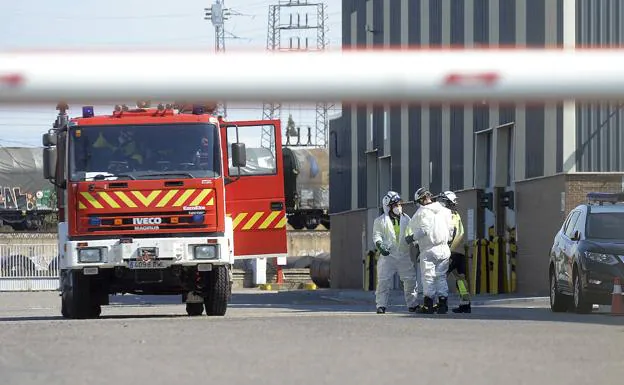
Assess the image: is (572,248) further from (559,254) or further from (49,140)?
(49,140)

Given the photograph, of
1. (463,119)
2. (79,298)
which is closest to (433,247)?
(79,298)

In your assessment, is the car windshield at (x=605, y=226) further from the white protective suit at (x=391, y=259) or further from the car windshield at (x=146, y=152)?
the car windshield at (x=146, y=152)

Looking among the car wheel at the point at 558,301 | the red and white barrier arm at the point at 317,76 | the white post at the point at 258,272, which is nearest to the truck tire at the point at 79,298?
the car wheel at the point at 558,301

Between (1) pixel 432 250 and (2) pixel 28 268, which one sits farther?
(2) pixel 28 268

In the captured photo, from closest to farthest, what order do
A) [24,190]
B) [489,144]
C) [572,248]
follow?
[572,248]
[489,144]
[24,190]

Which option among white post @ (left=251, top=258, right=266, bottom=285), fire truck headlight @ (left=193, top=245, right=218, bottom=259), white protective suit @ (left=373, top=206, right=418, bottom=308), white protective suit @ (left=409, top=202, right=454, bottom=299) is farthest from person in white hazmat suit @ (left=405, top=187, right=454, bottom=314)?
white post @ (left=251, top=258, right=266, bottom=285)

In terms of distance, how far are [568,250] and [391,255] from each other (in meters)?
2.40

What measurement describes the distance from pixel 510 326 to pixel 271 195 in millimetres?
5566

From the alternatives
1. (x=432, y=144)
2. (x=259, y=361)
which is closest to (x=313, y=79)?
(x=259, y=361)

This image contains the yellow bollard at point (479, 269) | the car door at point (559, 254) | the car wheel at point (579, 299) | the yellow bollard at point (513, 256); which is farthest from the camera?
the yellow bollard at point (479, 269)

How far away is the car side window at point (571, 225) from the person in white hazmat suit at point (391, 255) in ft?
7.22

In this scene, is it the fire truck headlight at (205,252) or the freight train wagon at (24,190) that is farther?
the freight train wagon at (24,190)

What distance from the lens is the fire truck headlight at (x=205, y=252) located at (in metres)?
19.3

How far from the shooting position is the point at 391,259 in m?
21.2
